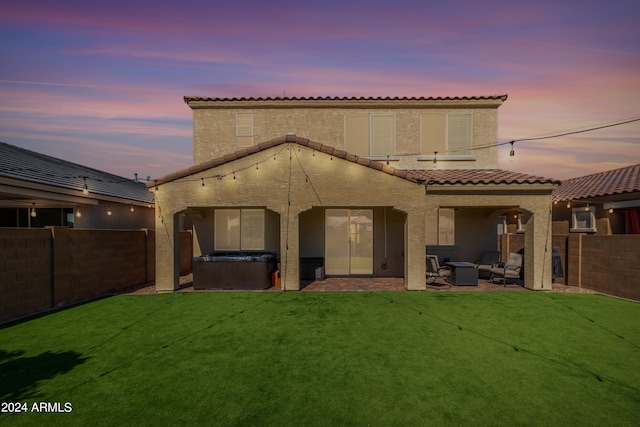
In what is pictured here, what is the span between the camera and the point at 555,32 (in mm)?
10086

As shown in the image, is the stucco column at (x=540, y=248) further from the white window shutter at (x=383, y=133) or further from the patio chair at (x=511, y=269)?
the white window shutter at (x=383, y=133)

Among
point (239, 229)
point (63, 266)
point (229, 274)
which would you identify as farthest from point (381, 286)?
point (63, 266)

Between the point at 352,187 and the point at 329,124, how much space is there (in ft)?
15.2

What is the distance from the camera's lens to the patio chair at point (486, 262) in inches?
517

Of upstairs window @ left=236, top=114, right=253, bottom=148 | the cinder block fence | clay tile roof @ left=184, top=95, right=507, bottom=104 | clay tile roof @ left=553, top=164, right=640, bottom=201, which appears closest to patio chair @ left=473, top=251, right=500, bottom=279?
clay tile roof @ left=184, top=95, right=507, bottom=104

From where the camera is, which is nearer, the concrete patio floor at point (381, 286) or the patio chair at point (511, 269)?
the concrete patio floor at point (381, 286)

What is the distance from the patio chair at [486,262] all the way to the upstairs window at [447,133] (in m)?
4.54

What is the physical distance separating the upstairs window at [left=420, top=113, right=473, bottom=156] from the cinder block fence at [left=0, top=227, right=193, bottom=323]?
504 inches

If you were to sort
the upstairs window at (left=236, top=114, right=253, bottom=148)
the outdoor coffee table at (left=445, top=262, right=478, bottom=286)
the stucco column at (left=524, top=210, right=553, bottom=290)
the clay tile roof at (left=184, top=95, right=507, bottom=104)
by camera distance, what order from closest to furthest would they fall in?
the stucco column at (left=524, top=210, right=553, bottom=290) → the outdoor coffee table at (left=445, top=262, right=478, bottom=286) → the clay tile roof at (left=184, top=95, right=507, bottom=104) → the upstairs window at (left=236, top=114, right=253, bottom=148)

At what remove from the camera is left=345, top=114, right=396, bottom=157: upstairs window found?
47.0ft

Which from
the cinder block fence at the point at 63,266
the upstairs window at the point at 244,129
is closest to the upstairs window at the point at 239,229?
the cinder block fence at the point at 63,266

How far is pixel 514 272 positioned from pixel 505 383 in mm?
8548

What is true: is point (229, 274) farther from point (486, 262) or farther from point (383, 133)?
point (486, 262)

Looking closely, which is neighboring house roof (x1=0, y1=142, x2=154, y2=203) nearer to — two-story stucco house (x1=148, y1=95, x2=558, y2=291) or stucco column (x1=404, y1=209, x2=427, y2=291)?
two-story stucco house (x1=148, y1=95, x2=558, y2=291)
